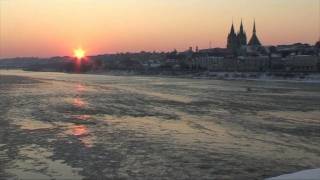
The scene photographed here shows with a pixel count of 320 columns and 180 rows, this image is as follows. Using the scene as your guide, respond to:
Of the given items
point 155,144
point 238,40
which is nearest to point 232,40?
point 238,40

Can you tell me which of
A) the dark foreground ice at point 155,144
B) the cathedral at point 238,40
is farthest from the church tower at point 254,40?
the dark foreground ice at point 155,144

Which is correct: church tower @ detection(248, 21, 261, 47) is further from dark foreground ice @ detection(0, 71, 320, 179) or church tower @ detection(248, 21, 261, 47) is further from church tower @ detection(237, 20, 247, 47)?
dark foreground ice @ detection(0, 71, 320, 179)

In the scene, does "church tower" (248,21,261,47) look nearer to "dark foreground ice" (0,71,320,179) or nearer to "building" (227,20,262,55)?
"building" (227,20,262,55)

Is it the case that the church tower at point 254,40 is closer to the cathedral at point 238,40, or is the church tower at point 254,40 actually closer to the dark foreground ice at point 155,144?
the cathedral at point 238,40

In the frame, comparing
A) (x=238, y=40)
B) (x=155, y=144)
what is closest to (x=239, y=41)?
(x=238, y=40)

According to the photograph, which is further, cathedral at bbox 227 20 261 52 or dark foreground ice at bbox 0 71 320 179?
cathedral at bbox 227 20 261 52

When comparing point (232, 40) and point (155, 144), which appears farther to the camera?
point (232, 40)

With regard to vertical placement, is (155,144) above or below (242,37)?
below

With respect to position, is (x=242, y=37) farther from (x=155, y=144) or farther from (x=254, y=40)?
(x=155, y=144)

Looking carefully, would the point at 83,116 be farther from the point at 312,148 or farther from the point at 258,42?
the point at 258,42

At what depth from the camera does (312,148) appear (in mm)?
17688

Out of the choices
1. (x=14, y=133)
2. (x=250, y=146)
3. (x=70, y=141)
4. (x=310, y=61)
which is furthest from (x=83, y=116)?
(x=310, y=61)

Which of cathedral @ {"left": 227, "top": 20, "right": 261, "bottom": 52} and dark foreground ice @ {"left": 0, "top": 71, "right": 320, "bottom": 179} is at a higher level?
cathedral @ {"left": 227, "top": 20, "right": 261, "bottom": 52}

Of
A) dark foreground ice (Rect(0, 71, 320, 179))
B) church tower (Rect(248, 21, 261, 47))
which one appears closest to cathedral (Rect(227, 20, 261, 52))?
church tower (Rect(248, 21, 261, 47))
